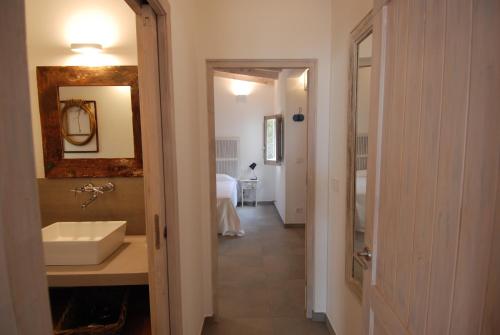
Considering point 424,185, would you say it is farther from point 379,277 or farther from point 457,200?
point 379,277

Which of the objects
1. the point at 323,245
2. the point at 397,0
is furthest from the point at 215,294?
the point at 397,0

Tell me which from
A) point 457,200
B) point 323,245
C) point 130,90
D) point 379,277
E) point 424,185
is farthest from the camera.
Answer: point 323,245

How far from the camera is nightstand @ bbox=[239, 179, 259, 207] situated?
6191 mm

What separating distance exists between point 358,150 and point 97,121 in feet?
6.06

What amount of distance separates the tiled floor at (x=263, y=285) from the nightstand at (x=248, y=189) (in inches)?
66.4

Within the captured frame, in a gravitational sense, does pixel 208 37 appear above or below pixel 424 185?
above

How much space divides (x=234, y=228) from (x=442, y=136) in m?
3.83

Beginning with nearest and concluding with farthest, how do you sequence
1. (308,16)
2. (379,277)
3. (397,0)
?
(397,0) < (379,277) < (308,16)

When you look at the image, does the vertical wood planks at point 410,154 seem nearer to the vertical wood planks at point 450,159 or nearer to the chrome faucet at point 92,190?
the vertical wood planks at point 450,159

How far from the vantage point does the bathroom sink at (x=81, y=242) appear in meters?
1.51

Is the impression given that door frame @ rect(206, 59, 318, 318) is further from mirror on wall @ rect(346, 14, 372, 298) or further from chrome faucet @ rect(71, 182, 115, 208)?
chrome faucet @ rect(71, 182, 115, 208)

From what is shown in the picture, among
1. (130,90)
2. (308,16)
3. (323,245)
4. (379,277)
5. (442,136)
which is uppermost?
(308,16)

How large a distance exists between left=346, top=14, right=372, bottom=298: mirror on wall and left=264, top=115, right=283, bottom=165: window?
3372 mm

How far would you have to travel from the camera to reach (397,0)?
0.90 m
